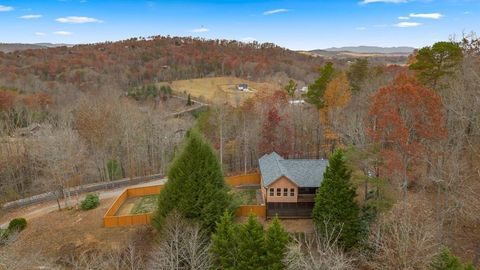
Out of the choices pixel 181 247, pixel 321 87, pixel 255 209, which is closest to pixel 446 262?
pixel 181 247

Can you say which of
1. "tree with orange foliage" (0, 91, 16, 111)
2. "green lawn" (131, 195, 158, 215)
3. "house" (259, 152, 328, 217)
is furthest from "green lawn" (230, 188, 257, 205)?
"tree with orange foliage" (0, 91, 16, 111)

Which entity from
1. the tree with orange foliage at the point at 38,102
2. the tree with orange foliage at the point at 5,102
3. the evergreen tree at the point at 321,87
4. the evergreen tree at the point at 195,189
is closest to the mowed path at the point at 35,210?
the evergreen tree at the point at 195,189

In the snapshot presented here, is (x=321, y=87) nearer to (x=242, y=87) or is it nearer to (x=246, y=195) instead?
(x=246, y=195)

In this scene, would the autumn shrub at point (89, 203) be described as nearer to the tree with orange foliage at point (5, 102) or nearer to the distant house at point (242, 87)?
the tree with orange foliage at point (5, 102)

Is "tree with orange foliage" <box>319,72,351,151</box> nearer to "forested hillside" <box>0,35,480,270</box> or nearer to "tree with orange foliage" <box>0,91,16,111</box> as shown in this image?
"forested hillside" <box>0,35,480,270</box>

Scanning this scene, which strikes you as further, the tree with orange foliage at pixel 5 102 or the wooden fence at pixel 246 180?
the tree with orange foliage at pixel 5 102

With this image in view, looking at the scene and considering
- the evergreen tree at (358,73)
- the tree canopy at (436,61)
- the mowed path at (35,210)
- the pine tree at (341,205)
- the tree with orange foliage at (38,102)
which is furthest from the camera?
the tree with orange foliage at (38,102)
